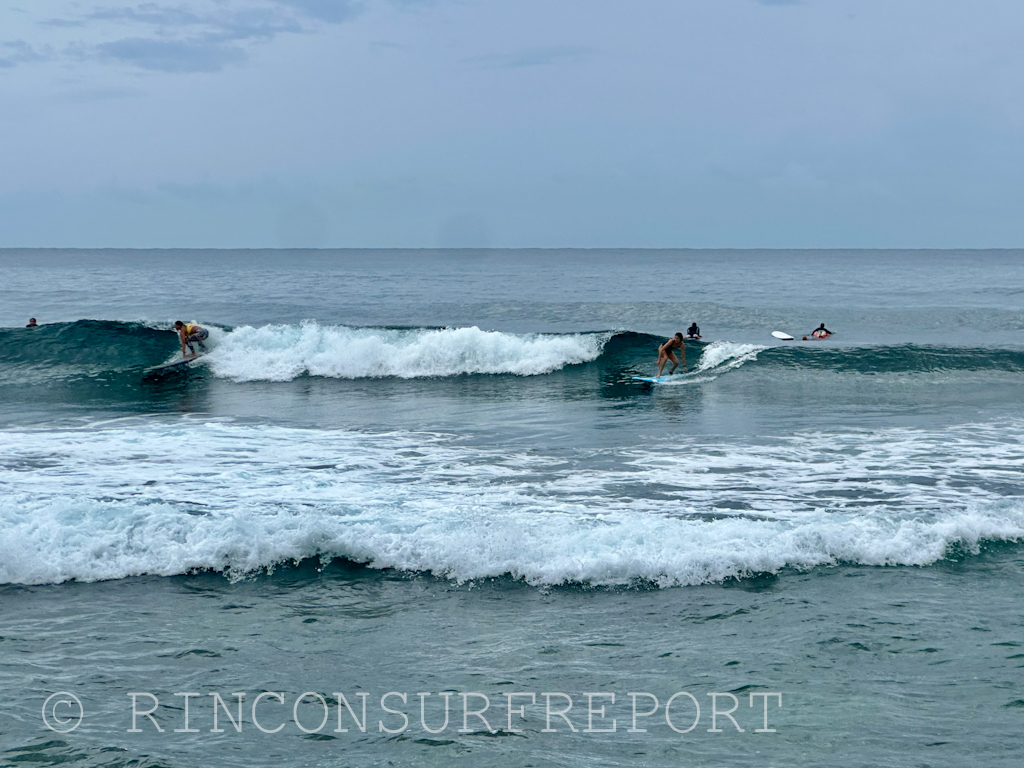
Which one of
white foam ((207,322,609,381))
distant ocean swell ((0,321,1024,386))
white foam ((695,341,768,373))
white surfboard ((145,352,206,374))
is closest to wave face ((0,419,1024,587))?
white foam ((695,341,768,373))

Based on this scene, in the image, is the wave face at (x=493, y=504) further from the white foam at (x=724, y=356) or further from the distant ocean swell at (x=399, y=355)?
the distant ocean swell at (x=399, y=355)

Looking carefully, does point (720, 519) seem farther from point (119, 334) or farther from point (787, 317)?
point (787, 317)

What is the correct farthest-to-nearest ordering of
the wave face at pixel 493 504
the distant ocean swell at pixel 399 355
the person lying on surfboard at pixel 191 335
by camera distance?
the person lying on surfboard at pixel 191 335 → the distant ocean swell at pixel 399 355 → the wave face at pixel 493 504

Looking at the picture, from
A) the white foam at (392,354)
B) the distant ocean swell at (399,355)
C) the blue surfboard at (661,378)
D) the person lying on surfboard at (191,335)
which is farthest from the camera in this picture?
the person lying on surfboard at (191,335)

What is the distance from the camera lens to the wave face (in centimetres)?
816

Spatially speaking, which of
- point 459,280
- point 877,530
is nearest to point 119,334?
point 877,530

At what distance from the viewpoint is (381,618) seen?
277 inches

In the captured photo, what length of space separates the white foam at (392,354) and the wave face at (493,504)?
31.2 ft

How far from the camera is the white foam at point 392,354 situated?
24531mm

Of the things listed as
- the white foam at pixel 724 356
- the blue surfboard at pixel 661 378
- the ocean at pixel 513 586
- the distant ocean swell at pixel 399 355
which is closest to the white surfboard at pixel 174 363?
the distant ocean swell at pixel 399 355

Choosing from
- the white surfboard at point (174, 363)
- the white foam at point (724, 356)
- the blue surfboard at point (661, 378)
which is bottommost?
the blue surfboard at point (661, 378)

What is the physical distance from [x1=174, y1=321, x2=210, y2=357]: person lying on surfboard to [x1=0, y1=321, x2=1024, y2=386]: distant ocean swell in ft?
1.58

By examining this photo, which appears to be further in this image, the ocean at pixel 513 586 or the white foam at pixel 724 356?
the white foam at pixel 724 356

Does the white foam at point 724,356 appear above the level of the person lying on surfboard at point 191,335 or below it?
below
